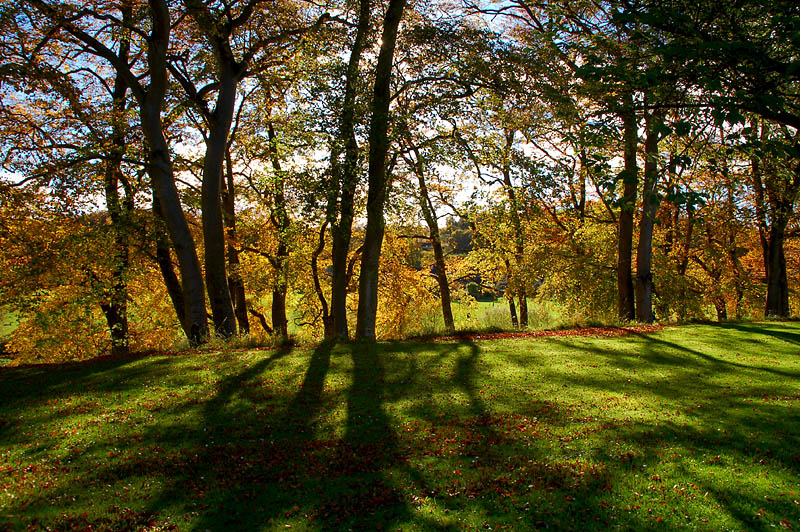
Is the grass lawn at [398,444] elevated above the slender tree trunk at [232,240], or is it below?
below

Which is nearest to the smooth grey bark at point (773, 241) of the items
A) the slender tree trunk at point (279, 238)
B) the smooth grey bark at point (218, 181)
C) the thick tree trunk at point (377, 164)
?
the thick tree trunk at point (377, 164)

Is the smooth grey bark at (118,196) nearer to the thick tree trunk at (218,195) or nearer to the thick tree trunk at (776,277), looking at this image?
the thick tree trunk at (218,195)

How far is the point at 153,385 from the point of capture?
28.8 feet

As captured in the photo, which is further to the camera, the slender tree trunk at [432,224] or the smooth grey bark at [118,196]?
the smooth grey bark at [118,196]

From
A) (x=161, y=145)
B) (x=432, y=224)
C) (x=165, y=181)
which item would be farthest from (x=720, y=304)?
(x=161, y=145)

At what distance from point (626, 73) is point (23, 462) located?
8.99 metres

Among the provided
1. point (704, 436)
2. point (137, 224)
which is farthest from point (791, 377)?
point (137, 224)

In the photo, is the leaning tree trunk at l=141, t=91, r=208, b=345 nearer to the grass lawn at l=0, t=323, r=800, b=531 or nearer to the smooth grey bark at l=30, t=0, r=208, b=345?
the smooth grey bark at l=30, t=0, r=208, b=345

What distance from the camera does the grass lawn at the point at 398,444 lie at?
4.64m

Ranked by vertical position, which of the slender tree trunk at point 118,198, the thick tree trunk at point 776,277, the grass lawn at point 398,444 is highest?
the slender tree trunk at point 118,198

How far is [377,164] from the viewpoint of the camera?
1359 centimetres

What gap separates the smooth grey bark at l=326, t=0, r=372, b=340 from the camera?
12.9 m

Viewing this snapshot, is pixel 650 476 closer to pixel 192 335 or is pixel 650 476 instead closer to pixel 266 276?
pixel 192 335

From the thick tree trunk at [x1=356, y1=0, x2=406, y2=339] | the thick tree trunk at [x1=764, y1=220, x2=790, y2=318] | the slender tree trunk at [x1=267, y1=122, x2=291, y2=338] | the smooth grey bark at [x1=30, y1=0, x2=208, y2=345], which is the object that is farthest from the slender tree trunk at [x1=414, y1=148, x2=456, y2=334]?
the thick tree trunk at [x1=764, y1=220, x2=790, y2=318]
